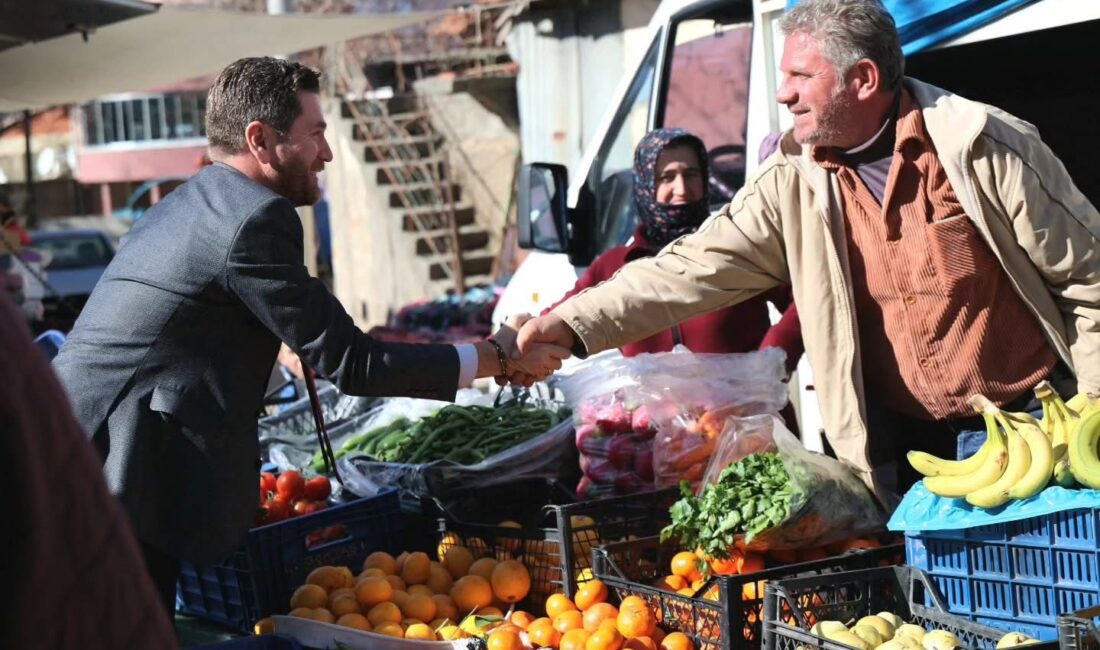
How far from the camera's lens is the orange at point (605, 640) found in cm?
333

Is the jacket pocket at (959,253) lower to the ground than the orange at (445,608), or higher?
higher

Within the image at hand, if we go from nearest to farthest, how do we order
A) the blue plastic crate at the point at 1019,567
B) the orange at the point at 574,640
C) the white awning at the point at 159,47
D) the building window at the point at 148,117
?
the blue plastic crate at the point at 1019,567, the orange at the point at 574,640, the white awning at the point at 159,47, the building window at the point at 148,117

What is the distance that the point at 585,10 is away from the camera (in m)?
14.5

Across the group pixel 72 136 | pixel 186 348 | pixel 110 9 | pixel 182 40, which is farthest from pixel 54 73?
pixel 72 136

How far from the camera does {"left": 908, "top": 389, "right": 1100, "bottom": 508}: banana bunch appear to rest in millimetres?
2955

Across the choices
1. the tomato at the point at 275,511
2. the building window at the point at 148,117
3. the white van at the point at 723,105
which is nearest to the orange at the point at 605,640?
the tomato at the point at 275,511

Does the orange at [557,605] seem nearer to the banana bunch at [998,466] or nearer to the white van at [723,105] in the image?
the banana bunch at [998,466]

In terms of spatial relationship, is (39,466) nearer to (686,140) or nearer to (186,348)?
(186,348)

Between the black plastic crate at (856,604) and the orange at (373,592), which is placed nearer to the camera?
the black plastic crate at (856,604)

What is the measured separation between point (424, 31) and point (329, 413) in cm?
1433

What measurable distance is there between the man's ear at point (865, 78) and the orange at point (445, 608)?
1.77 m

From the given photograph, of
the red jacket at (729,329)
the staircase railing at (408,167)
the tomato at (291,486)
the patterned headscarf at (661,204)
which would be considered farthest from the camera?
the staircase railing at (408,167)

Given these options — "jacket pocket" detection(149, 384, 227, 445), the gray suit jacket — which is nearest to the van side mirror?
the gray suit jacket

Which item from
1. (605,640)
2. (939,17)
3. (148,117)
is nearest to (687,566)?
(605,640)
